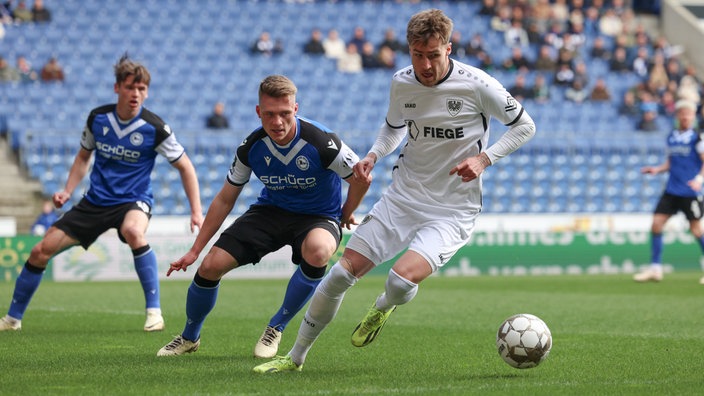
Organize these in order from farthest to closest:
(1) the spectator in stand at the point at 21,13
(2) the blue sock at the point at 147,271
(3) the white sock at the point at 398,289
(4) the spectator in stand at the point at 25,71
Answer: (1) the spectator in stand at the point at 21,13 < (4) the spectator in stand at the point at 25,71 < (2) the blue sock at the point at 147,271 < (3) the white sock at the point at 398,289

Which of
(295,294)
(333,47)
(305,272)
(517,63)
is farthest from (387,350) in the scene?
(517,63)

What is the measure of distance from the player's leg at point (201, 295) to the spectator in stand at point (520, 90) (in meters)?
20.1

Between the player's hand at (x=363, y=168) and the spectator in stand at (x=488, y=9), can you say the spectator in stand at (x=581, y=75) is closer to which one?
the spectator in stand at (x=488, y=9)

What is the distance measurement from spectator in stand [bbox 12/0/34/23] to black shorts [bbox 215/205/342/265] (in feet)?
63.3

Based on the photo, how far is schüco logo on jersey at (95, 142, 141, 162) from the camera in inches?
369

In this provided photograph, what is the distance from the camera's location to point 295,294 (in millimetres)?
7355

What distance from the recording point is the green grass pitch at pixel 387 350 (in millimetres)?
5941

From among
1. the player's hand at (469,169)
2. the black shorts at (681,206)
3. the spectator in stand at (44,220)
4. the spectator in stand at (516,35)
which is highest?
the player's hand at (469,169)

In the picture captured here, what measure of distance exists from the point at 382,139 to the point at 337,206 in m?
0.74

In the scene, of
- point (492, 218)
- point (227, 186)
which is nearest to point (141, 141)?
point (227, 186)

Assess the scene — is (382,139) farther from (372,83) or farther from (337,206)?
(372,83)

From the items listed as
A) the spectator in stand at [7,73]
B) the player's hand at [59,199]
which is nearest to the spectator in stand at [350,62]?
the spectator in stand at [7,73]

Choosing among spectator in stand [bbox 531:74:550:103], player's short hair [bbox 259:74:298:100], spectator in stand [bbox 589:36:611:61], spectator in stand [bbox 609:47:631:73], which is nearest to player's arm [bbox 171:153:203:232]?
player's short hair [bbox 259:74:298:100]

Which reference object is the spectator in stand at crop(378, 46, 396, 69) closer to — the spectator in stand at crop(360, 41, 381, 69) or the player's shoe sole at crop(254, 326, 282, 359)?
the spectator in stand at crop(360, 41, 381, 69)
